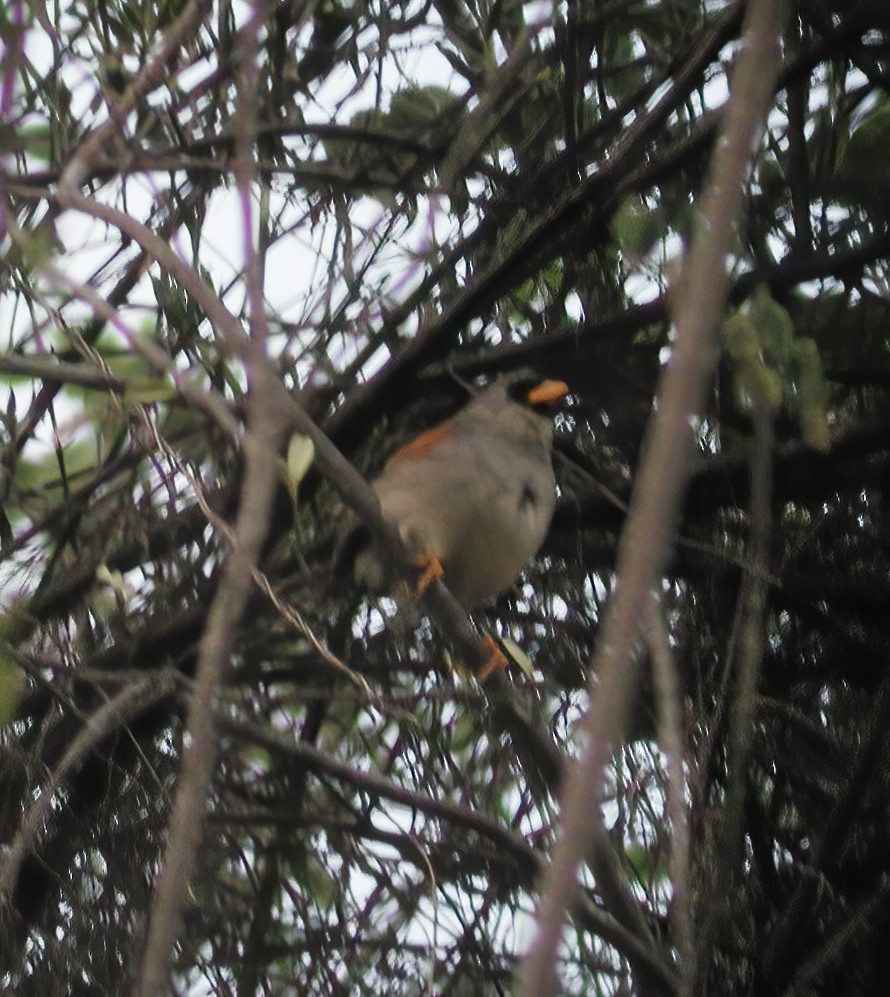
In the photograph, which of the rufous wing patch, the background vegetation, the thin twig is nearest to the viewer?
the thin twig

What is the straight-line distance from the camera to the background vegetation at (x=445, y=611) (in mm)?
2820

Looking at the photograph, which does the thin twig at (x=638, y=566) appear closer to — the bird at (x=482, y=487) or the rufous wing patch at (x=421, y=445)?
the bird at (x=482, y=487)

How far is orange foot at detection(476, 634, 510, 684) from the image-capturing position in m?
2.83

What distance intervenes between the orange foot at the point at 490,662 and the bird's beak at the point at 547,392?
79 cm

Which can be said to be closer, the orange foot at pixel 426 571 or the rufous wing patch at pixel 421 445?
the orange foot at pixel 426 571

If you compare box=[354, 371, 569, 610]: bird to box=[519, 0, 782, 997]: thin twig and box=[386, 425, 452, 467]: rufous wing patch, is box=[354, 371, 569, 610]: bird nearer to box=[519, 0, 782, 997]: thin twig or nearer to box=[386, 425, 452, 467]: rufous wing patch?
box=[386, 425, 452, 467]: rufous wing patch

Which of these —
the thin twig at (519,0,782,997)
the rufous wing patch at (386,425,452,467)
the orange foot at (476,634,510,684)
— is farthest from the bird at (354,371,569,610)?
the thin twig at (519,0,782,997)

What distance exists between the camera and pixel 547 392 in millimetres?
3725

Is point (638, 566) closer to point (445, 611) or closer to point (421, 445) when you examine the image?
point (445, 611)

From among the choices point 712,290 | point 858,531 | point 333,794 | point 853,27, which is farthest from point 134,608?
point 712,290

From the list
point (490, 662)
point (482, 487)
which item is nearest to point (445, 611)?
point (490, 662)

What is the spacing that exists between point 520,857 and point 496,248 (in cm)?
136


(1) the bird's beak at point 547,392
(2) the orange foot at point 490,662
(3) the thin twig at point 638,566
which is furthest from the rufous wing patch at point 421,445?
(3) the thin twig at point 638,566

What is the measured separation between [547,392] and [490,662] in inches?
41.0
